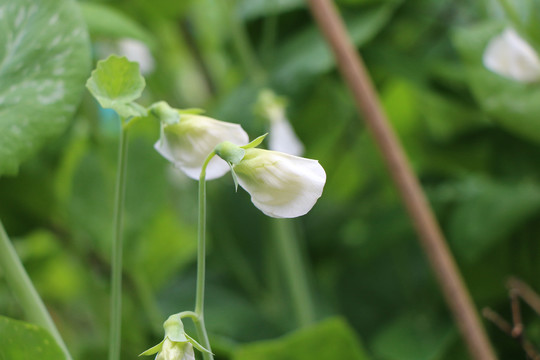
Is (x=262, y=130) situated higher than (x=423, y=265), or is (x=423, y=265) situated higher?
(x=262, y=130)

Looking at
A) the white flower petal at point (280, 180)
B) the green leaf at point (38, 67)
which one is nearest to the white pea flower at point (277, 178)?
the white flower petal at point (280, 180)

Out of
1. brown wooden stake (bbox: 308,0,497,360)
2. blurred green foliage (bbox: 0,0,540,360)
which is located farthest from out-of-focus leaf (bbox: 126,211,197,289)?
brown wooden stake (bbox: 308,0,497,360)

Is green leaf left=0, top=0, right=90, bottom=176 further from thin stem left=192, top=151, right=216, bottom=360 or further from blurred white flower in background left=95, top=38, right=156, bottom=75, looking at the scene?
blurred white flower in background left=95, top=38, right=156, bottom=75

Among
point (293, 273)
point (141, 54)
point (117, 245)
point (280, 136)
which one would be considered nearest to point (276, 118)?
point (280, 136)

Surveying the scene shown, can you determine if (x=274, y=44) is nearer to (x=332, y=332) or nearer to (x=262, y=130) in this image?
(x=262, y=130)

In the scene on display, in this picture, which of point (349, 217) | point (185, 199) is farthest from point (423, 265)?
point (185, 199)

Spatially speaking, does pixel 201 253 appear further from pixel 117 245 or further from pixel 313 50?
pixel 313 50

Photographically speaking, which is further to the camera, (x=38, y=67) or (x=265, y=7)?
(x=265, y=7)
